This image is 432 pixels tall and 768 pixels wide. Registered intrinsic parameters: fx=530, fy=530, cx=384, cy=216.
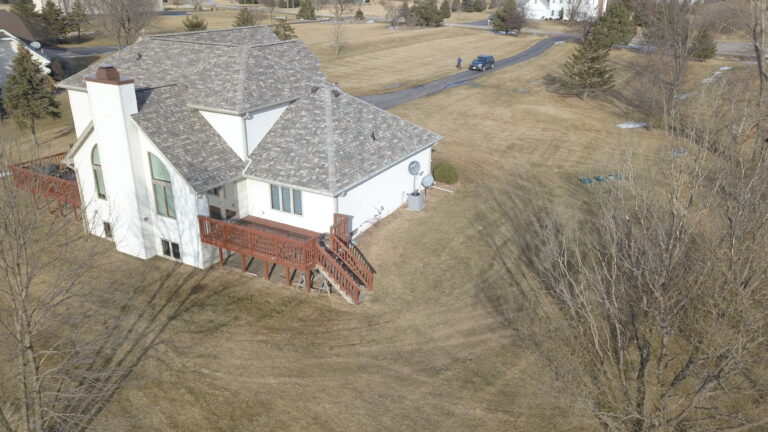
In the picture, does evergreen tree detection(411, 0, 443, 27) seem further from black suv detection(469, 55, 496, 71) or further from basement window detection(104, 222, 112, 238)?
basement window detection(104, 222, 112, 238)

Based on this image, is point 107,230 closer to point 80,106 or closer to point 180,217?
point 180,217

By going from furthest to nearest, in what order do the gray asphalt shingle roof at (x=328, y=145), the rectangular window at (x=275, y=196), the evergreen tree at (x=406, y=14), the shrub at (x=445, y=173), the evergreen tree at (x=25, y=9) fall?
the evergreen tree at (x=406, y=14)
the evergreen tree at (x=25, y=9)
the shrub at (x=445, y=173)
the rectangular window at (x=275, y=196)
the gray asphalt shingle roof at (x=328, y=145)

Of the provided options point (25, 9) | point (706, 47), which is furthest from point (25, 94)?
point (706, 47)

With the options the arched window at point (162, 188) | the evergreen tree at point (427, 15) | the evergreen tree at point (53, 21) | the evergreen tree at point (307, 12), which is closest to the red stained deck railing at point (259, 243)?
the arched window at point (162, 188)

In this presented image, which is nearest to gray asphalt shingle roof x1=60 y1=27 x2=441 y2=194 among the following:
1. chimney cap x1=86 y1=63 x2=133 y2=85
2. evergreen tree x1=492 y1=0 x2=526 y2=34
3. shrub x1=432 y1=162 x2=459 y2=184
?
chimney cap x1=86 y1=63 x2=133 y2=85

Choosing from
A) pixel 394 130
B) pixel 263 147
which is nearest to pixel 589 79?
pixel 394 130

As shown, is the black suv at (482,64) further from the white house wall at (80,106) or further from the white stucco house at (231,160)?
the white house wall at (80,106)
